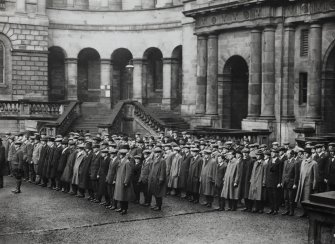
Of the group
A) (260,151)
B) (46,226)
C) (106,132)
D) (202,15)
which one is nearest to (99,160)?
(46,226)

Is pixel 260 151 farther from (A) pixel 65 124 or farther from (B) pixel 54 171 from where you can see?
(A) pixel 65 124

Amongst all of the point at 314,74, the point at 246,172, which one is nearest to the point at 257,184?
the point at 246,172

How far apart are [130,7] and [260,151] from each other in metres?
26.1

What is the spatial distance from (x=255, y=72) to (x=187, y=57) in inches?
274

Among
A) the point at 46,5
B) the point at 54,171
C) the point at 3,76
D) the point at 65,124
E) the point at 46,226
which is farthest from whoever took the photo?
the point at 46,5

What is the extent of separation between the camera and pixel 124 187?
15758 millimetres

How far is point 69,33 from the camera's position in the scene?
3969 cm

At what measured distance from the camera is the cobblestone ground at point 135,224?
1278cm

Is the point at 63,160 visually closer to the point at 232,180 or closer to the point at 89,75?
the point at 232,180

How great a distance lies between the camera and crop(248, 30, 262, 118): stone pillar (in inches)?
1120

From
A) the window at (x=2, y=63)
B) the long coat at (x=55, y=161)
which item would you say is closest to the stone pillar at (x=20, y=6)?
the window at (x=2, y=63)

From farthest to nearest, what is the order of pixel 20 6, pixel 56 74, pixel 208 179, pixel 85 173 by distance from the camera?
1. pixel 56 74
2. pixel 20 6
3. pixel 85 173
4. pixel 208 179

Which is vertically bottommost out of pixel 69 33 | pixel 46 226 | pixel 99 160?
pixel 46 226

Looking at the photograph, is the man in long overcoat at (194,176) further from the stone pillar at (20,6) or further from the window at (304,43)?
the stone pillar at (20,6)
